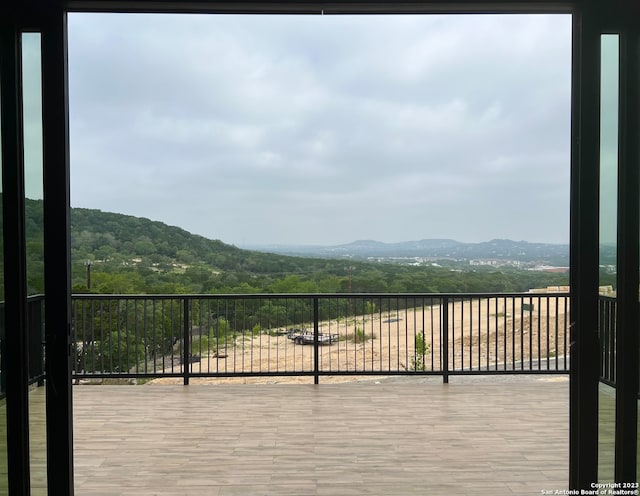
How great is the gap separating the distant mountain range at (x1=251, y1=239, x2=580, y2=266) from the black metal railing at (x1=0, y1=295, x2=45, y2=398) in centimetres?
639

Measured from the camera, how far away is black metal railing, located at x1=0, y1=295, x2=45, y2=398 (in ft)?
6.91

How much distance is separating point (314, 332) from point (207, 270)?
3577mm

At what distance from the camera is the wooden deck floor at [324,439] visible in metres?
2.93

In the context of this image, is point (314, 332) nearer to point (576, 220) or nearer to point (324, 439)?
point (324, 439)

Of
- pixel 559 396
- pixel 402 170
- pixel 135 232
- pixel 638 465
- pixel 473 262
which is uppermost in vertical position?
pixel 402 170

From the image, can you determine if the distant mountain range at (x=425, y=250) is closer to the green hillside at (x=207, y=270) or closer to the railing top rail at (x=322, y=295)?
the green hillside at (x=207, y=270)

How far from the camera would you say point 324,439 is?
3625mm

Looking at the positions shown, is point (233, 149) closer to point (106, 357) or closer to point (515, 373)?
point (106, 357)

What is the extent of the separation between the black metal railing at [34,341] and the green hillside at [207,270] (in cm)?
474

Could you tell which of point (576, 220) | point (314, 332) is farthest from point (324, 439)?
point (576, 220)

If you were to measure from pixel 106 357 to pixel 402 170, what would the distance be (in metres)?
5.94

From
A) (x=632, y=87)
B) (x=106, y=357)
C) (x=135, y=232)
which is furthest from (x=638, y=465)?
(x=135, y=232)

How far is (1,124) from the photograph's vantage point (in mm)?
2092

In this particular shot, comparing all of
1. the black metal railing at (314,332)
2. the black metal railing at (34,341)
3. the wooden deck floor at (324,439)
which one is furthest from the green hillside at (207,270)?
the black metal railing at (34,341)
